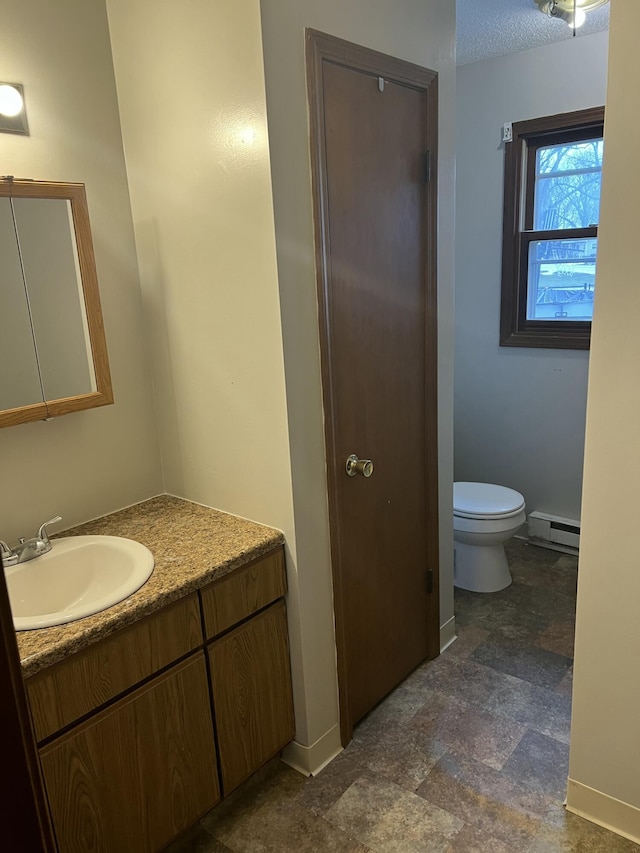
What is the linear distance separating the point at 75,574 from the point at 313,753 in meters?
0.94

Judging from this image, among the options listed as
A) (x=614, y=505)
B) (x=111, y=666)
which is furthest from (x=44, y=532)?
(x=614, y=505)

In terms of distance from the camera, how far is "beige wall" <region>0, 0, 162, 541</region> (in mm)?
1738

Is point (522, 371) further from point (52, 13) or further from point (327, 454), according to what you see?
point (52, 13)

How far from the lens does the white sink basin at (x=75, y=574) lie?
1661 millimetres

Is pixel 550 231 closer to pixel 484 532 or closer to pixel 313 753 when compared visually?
pixel 484 532

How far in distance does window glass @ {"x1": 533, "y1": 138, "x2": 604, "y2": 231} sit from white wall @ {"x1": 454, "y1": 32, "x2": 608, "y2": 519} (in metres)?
0.19

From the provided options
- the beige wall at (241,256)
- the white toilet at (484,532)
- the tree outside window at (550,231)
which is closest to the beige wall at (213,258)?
the beige wall at (241,256)

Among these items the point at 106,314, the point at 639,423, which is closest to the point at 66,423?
the point at 106,314

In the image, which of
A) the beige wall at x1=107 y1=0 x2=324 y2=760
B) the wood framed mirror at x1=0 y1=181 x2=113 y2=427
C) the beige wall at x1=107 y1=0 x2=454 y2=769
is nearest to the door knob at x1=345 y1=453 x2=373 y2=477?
the beige wall at x1=107 y1=0 x2=454 y2=769

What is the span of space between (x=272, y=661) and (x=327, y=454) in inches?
25.1

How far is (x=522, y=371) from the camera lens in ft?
11.1

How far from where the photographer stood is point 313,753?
2.02 m

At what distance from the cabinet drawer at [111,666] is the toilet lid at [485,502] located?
1.63 m

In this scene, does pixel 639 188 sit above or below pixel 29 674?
above
